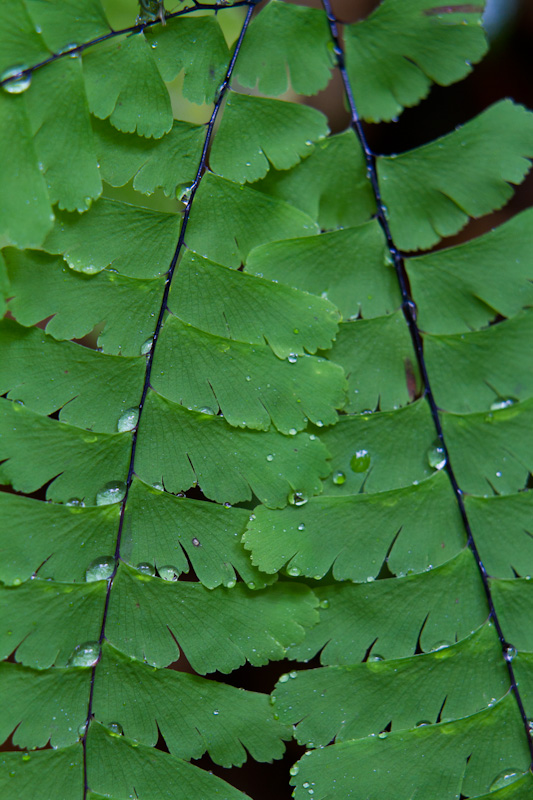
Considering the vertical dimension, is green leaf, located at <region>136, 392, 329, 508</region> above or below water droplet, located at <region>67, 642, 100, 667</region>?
above

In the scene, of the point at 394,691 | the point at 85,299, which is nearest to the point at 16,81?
the point at 85,299

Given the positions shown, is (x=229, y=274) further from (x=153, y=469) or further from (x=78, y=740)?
(x=78, y=740)

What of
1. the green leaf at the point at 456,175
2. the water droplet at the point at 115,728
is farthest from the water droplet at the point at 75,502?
the green leaf at the point at 456,175

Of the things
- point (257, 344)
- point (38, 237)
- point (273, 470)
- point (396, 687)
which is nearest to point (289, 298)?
point (257, 344)

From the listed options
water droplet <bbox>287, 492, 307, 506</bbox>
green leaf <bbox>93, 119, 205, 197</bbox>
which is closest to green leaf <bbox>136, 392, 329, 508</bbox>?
water droplet <bbox>287, 492, 307, 506</bbox>

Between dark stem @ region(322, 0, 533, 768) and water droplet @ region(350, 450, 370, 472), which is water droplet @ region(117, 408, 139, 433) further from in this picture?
dark stem @ region(322, 0, 533, 768)
